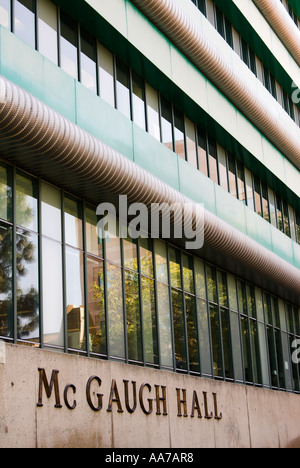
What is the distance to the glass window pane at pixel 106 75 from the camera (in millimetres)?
21000

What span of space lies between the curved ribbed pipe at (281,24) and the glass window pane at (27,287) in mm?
19774

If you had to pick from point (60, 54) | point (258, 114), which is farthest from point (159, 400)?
point (258, 114)

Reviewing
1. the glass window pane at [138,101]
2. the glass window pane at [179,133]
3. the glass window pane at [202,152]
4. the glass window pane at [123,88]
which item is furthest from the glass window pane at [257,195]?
the glass window pane at [123,88]

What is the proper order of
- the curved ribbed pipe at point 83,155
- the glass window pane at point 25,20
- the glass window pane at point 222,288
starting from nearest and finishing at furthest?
the curved ribbed pipe at point 83,155 < the glass window pane at point 25,20 < the glass window pane at point 222,288

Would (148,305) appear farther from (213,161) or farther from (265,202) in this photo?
(265,202)

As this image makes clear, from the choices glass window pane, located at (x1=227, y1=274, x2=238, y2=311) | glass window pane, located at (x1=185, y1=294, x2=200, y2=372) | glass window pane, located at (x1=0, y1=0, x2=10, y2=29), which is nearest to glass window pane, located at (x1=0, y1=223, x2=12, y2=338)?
glass window pane, located at (x1=0, y1=0, x2=10, y2=29)

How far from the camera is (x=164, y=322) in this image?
22.6 m

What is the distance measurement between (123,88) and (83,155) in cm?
538

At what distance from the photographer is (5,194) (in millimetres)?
16469

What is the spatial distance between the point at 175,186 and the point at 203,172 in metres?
3.60

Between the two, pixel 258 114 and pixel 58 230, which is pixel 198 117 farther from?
pixel 58 230

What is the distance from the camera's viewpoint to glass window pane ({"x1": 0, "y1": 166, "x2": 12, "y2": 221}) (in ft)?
53.5

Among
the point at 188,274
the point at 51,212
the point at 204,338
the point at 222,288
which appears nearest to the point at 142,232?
the point at 188,274

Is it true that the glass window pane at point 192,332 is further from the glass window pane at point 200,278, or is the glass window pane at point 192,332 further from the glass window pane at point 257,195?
the glass window pane at point 257,195
